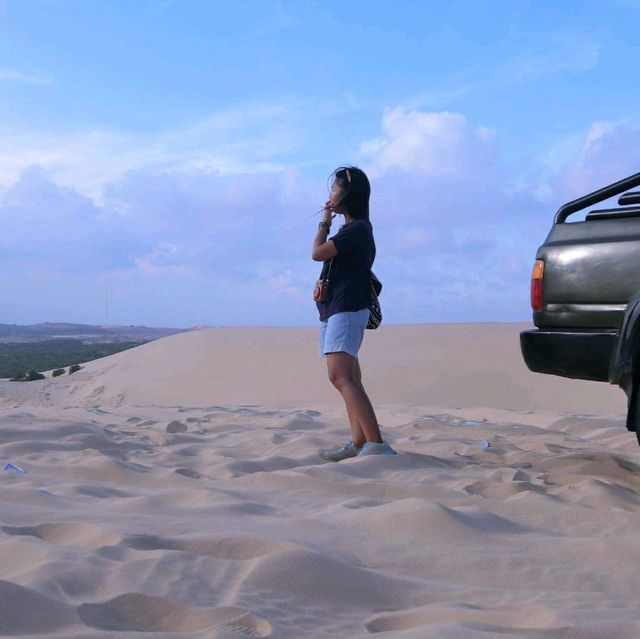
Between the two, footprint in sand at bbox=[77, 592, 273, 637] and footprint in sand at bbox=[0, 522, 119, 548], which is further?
footprint in sand at bbox=[0, 522, 119, 548]

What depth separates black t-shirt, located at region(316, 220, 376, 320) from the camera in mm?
4906

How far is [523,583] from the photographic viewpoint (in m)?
2.60

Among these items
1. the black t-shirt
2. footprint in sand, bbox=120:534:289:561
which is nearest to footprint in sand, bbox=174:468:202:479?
the black t-shirt

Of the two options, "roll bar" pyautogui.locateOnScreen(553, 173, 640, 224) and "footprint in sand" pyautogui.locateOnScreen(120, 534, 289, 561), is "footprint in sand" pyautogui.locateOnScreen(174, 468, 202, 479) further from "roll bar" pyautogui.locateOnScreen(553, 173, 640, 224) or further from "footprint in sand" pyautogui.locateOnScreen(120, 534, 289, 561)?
"roll bar" pyautogui.locateOnScreen(553, 173, 640, 224)

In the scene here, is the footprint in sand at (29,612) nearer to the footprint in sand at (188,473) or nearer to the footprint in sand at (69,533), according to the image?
the footprint in sand at (69,533)

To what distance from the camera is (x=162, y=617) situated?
2.15m

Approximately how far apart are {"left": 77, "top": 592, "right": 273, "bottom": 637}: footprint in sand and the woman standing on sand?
8.88ft

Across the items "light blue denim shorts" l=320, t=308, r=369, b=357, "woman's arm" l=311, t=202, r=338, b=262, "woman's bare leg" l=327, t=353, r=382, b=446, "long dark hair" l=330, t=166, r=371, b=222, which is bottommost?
"woman's bare leg" l=327, t=353, r=382, b=446

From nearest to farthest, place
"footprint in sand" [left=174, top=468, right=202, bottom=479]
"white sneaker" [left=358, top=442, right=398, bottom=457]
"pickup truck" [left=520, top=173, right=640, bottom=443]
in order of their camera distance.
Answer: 1. "pickup truck" [left=520, top=173, right=640, bottom=443]
2. "footprint in sand" [left=174, top=468, right=202, bottom=479]
3. "white sneaker" [left=358, top=442, right=398, bottom=457]

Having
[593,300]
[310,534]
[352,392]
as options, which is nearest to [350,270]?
[352,392]

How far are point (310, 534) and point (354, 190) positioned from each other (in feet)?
8.20

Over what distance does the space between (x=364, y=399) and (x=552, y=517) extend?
5.51 feet

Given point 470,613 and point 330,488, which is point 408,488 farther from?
point 470,613

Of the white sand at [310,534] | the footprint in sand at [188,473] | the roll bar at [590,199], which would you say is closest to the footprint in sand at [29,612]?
the white sand at [310,534]
